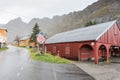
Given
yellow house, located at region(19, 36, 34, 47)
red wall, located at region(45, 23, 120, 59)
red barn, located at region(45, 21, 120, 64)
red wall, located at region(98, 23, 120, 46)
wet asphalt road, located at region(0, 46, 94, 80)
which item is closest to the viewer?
wet asphalt road, located at region(0, 46, 94, 80)

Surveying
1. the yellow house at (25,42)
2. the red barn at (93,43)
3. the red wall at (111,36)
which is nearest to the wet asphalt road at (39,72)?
the red barn at (93,43)

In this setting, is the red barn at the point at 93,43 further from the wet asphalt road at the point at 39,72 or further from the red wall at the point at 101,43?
the wet asphalt road at the point at 39,72

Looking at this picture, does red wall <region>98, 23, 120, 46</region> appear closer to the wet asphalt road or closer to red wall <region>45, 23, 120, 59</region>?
red wall <region>45, 23, 120, 59</region>

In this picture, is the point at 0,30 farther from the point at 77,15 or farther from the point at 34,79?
the point at 77,15

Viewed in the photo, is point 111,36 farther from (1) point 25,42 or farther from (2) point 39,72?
(1) point 25,42

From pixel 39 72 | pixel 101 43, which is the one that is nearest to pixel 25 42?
pixel 101 43

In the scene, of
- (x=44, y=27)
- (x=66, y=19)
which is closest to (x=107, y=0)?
(x=66, y=19)

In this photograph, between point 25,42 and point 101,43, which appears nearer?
point 101,43

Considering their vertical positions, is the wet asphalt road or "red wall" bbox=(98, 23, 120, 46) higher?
"red wall" bbox=(98, 23, 120, 46)

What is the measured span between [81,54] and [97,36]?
5.51 meters

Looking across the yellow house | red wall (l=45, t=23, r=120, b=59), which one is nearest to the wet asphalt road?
red wall (l=45, t=23, r=120, b=59)

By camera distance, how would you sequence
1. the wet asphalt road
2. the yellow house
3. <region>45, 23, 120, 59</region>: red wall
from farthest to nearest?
1. the yellow house
2. <region>45, 23, 120, 59</region>: red wall
3. the wet asphalt road

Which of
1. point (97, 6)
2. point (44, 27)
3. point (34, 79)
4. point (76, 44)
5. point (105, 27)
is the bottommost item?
point (34, 79)

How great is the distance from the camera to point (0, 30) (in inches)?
2365
